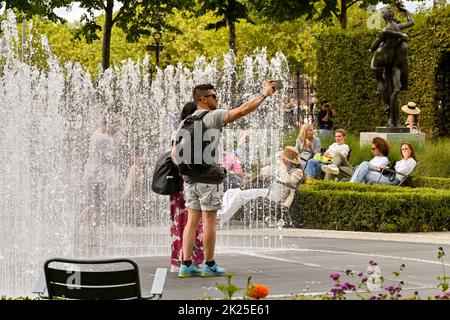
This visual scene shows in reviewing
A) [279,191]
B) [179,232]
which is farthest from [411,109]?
[179,232]

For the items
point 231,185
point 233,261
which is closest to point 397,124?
point 231,185

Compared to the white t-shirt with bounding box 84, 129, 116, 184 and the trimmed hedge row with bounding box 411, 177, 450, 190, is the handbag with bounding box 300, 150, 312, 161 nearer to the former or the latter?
the trimmed hedge row with bounding box 411, 177, 450, 190

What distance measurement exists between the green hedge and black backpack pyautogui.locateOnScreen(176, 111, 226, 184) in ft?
53.0

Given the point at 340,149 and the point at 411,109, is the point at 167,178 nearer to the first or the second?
the point at 340,149

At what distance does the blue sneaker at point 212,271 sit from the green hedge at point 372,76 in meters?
16.1

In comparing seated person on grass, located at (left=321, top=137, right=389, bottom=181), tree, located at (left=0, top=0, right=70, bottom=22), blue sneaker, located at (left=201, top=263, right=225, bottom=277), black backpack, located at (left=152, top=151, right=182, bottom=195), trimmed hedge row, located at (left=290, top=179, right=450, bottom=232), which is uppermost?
tree, located at (left=0, top=0, right=70, bottom=22)

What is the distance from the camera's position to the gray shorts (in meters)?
9.73

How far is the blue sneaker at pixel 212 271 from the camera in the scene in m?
9.99

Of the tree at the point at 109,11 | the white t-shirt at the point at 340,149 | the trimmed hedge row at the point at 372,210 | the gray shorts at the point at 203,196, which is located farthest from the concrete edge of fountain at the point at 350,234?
the tree at the point at 109,11

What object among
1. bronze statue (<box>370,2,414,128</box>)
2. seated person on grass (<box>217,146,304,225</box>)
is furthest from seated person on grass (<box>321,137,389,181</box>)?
bronze statue (<box>370,2,414,128</box>)

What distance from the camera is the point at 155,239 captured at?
45.3 feet
